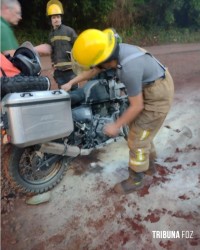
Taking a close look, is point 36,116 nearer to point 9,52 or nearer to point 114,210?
point 9,52

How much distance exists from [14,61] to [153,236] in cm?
210

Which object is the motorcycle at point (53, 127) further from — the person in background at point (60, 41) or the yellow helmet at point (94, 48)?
the person in background at point (60, 41)

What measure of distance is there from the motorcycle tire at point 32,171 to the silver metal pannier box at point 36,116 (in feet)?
1.15

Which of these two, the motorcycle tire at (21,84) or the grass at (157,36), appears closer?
the motorcycle tire at (21,84)

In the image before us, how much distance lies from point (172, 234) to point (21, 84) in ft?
6.28

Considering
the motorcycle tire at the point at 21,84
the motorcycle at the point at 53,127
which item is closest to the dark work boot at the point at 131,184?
the motorcycle at the point at 53,127

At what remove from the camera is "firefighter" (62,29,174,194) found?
2.62 metres

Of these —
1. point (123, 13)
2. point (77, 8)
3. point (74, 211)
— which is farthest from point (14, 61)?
point (123, 13)

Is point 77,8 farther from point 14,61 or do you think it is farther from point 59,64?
point 14,61

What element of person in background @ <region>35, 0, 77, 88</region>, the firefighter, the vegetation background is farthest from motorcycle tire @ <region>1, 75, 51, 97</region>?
the vegetation background

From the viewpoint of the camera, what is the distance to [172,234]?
9.11ft

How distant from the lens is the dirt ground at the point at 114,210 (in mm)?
2740

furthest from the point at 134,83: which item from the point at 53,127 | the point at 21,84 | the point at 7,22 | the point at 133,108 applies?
the point at 7,22

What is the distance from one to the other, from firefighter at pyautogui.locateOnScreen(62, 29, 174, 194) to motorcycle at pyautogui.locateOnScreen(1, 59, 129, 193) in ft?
1.10
